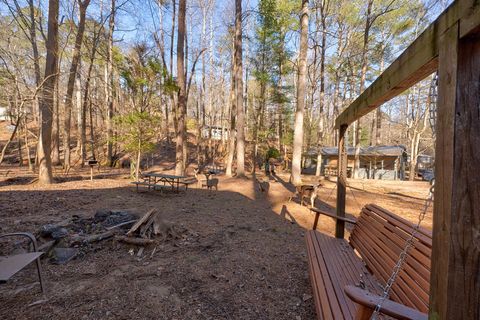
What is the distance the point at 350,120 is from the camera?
11.1 feet

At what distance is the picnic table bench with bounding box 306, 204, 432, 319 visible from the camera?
132 cm

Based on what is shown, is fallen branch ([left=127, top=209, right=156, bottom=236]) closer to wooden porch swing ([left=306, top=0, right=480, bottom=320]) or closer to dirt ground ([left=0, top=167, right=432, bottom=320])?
dirt ground ([left=0, top=167, right=432, bottom=320])

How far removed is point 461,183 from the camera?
98 centimetres

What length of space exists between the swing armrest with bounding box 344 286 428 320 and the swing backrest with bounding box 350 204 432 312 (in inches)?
18.7

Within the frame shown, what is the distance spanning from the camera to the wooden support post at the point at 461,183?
0.96 meters

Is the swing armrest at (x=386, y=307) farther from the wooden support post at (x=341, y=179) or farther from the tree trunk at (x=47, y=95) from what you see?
the tree trunk at (x=47, y=95)

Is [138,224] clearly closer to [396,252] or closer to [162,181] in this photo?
[396,252]

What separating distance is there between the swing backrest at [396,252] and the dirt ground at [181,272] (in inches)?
33.9

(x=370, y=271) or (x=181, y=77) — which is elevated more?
(x=181, y=77)

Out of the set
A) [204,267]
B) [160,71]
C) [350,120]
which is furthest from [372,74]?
[204,267]

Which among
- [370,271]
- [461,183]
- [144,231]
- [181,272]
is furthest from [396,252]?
[144,231]

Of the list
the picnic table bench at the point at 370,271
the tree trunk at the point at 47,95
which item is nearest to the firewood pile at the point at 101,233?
the picnic table bench at the point at 370,271

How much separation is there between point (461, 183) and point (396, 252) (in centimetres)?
136

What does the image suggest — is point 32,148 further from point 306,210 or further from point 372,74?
point 372,74
